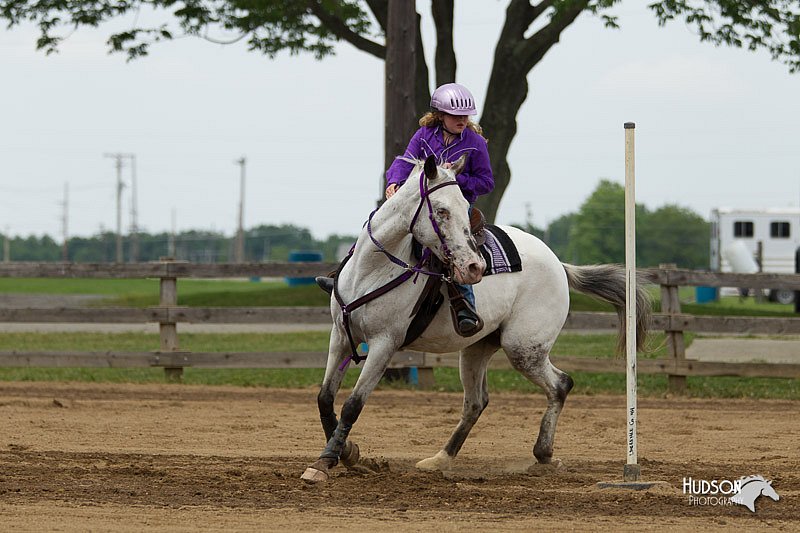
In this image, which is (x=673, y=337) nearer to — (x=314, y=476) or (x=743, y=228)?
(x=314, y=476)

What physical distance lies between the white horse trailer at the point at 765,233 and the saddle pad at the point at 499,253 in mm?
36042

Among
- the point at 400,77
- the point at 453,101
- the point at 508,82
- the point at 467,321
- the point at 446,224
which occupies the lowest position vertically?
the point at 467,321

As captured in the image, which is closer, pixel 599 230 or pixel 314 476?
pixel 314 476

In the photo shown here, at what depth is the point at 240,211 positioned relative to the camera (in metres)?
74.4

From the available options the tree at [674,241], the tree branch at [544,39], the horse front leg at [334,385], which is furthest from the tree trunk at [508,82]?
the tree at [674,241]

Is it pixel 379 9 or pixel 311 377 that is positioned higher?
pixel 379 9

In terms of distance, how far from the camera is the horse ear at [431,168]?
6532 mm

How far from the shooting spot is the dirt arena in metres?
5.55

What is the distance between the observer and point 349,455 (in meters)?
7.09

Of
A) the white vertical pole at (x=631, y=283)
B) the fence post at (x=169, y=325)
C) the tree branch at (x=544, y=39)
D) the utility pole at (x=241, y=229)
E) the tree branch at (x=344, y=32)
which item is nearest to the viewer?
the white vertical pole at (x=631, y=283)

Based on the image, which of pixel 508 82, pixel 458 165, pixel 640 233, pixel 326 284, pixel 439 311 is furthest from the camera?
pixel 640 233

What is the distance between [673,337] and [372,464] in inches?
272

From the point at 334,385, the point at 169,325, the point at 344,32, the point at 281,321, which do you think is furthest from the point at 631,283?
the point at 344,32

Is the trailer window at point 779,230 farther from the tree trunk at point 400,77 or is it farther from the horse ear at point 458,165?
the horse ear at point 458,165
